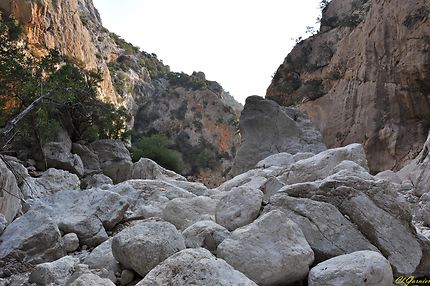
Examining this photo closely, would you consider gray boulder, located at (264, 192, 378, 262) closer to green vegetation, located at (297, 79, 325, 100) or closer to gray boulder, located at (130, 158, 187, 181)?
gray boulder, located at (130, 158, 187, 181)

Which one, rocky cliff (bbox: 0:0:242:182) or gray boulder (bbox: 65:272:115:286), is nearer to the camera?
gray boulder (bbox: 65:272:115:286)

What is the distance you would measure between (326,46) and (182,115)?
24232 millimetres

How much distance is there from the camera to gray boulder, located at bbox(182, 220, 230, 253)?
13.9 ft

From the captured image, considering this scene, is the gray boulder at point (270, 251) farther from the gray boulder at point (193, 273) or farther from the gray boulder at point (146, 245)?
the gray boulder at point (193, 273)

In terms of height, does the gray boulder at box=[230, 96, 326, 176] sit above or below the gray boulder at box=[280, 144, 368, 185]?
above

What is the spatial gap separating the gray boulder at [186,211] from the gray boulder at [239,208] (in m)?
0.58

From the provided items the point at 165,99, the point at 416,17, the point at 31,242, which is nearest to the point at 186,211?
the point at 31,242

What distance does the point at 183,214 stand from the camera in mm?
5773

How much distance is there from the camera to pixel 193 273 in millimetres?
2764

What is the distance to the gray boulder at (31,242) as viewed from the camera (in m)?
5.01

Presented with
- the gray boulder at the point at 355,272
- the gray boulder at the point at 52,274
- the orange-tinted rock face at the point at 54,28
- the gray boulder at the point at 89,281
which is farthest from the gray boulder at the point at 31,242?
the orange-tinted rock face at the point at 54,28

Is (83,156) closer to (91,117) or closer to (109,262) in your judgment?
(91,117)

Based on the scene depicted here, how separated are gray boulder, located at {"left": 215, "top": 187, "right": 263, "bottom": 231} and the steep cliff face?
42.4 ft

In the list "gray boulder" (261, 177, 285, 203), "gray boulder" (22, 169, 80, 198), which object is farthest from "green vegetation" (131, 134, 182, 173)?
"gray boulder" (261, 177, 285, 203)
